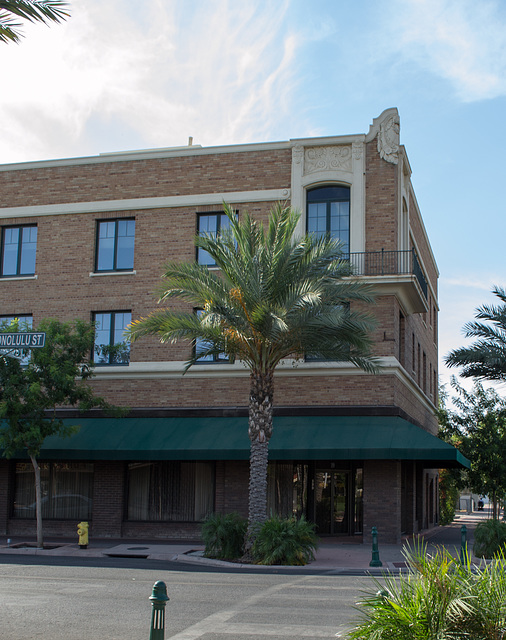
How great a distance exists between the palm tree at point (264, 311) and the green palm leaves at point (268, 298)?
0.08 feet

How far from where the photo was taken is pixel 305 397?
23.4 m

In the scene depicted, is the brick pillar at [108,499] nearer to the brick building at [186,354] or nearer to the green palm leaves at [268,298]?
the brick building at [186,354]

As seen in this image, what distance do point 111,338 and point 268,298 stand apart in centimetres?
890

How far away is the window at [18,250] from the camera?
88.8 feet

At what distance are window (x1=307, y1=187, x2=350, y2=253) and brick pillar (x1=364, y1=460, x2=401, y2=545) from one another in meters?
6.93

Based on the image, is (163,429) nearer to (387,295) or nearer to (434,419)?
(387,295)

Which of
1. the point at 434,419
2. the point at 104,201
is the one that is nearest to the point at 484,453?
the point at 434,419

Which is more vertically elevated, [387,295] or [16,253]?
[16,253]

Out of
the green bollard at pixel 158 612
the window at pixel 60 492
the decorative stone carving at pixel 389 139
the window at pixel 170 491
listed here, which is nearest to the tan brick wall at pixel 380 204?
the decorative stone carving at pixel 389 139

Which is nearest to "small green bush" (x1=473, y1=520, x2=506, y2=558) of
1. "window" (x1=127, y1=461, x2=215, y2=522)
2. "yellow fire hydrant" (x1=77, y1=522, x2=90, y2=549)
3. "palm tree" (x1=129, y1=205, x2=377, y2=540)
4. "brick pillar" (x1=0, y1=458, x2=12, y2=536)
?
"palm tree" (x1=129, y1=205, x2=377, y2=540)

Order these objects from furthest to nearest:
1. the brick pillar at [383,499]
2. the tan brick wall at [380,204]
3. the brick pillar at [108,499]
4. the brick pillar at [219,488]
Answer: the brick pillar at [108,499]
the tan brick wall at [380,204]
the brick pillar at [219,488]
the brick pillar at [383,499]

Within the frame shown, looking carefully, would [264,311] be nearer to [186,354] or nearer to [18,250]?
[186,354]

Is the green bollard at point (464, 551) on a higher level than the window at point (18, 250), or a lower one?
lower

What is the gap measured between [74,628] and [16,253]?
64.6ft
